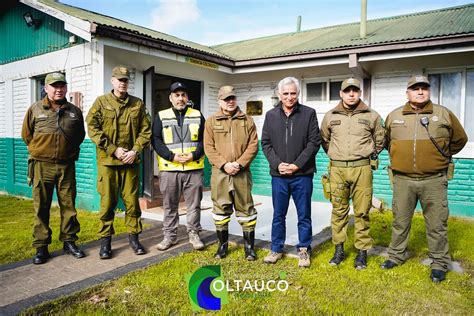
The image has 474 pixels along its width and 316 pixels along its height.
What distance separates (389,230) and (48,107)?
4806 mm

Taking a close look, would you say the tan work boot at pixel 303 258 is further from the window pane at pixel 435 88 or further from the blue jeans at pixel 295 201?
the window pane at pixel 435 88

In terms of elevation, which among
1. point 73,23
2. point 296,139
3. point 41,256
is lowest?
point 41,256

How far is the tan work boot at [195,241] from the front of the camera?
4.31 m

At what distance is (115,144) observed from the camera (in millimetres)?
3996

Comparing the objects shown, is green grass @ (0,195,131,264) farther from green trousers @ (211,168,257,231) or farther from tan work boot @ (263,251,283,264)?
tan work boot @ (263,251,283,264)

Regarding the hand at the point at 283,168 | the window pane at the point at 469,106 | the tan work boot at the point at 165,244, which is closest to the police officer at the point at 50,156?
the tan work boot at the point at 165,244

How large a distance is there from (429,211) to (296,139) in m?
1.52

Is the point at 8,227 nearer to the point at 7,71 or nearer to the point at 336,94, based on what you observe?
the point at 7,71

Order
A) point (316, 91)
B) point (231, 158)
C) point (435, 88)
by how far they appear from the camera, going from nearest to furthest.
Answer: point (231, 158) < point (435, 88) < point (316, 91)

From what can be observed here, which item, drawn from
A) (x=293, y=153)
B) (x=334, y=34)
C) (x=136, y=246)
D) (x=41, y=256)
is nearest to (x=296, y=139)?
(x=293, y=153)

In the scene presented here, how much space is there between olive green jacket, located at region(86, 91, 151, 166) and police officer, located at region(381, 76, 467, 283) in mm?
2819

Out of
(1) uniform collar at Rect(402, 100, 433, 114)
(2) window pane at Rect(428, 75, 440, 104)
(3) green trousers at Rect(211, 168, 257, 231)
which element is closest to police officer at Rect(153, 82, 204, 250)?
(3) green trousers at Rect(211, 168, 257, 231)

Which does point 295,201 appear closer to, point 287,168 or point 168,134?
point 287,168

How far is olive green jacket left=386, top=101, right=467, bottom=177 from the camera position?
356cm
